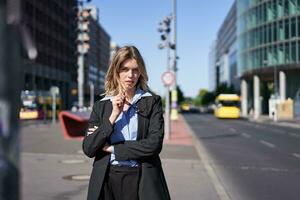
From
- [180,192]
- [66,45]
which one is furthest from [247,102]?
[180,192]

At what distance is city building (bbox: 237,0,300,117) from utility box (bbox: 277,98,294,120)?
4.59 ft

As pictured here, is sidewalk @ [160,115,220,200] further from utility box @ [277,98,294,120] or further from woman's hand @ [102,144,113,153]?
utility box @ [277,98,294,120]

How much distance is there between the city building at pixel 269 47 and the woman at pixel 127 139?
67.0 m

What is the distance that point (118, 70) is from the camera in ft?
11.1

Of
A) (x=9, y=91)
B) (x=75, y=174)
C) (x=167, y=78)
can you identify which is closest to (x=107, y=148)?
(x=9, y=91)

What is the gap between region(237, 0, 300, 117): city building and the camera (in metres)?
73.4

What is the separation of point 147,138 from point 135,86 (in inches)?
13.8

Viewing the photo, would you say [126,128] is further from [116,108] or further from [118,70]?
[118,70]

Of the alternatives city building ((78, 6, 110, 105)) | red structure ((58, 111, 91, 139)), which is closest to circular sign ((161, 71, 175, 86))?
red structure ((58, 111, 91, 139))

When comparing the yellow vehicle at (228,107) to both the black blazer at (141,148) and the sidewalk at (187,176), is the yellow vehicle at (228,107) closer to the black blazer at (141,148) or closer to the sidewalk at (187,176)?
the sidewalk at (187,176)

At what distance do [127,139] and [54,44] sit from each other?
88.5 metres

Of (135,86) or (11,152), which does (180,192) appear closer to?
(135,86)

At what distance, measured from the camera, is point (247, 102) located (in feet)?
300

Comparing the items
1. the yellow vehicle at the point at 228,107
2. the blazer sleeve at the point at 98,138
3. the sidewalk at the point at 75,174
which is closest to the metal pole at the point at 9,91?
the blazer sleeve at the point at 98,138
